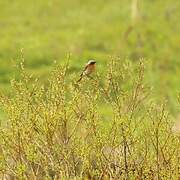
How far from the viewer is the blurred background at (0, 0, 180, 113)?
23172 millimetres

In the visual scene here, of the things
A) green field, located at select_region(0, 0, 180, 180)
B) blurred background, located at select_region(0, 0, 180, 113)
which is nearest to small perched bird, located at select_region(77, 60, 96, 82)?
green field, located at select_region(0, 0, 180, 180)

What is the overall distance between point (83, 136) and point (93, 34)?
17111mm

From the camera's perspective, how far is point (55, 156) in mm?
8695

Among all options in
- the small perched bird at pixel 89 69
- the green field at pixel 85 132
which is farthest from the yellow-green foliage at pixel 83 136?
the small perched bird at pixel 89 69

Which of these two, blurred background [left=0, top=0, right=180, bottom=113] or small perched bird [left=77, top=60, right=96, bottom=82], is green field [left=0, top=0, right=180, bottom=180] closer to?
small perched bird [left=77, top=60, right=96, bottom=82]

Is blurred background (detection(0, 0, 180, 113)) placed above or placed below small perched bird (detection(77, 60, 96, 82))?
above

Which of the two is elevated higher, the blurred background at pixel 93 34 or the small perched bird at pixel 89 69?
the blurred background at pixel 93 34

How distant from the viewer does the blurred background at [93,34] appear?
912 inches

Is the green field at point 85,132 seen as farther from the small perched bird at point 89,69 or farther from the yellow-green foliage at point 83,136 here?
the small perched bird at point 89,69

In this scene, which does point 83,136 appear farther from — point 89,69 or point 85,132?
point 89,69

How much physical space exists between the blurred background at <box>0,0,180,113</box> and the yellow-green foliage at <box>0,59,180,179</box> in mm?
11634

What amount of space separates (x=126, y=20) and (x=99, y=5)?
2.48 metres

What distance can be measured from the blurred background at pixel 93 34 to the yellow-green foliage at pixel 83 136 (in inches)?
458

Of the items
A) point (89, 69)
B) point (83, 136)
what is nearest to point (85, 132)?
point (83, 136)
